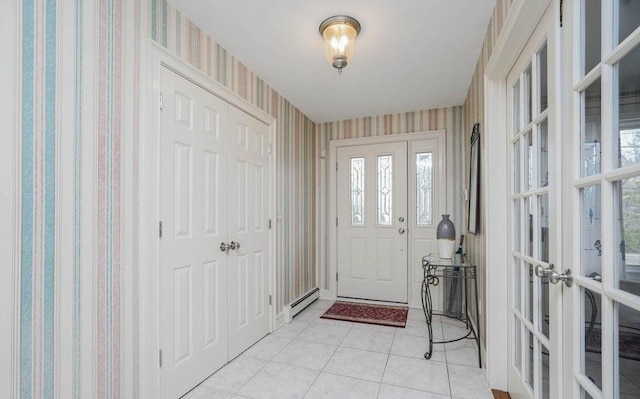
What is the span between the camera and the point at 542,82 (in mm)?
1402

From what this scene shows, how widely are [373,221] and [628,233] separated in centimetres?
315

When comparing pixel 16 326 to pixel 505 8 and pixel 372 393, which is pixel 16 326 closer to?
pixel 372 393

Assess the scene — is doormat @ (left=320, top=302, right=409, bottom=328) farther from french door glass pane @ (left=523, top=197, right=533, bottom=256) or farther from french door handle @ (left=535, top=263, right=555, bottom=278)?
french door handle @ (left=535, top=263, right=555, bottom=278)

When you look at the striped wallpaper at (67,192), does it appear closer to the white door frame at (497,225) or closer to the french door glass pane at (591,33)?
the french door glass pane at (591,33)

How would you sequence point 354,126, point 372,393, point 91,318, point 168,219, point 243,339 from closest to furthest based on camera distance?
point 91,318 < point 168,219 < point 372,393 < point 243,339 < point 354,126

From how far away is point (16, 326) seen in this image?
1.14 metres

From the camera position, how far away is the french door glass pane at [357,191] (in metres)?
4.07

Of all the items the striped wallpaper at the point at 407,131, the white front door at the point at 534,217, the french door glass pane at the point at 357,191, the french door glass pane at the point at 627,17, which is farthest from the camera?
the french door glass pane at the point at 357,191

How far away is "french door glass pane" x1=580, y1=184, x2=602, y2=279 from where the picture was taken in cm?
97

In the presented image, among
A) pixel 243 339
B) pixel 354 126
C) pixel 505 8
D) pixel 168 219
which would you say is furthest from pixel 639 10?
pixel 354 126

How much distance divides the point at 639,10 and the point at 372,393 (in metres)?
2.14

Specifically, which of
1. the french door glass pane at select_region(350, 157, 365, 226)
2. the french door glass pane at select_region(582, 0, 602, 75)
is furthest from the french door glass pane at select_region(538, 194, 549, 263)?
the french door glass pane at select_region(350, 157, 365, 226)

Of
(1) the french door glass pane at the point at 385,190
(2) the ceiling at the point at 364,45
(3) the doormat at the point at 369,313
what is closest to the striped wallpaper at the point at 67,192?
(2) the ceiling at the point at 364,45

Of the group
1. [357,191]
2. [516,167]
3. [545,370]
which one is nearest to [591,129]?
[516,167]
